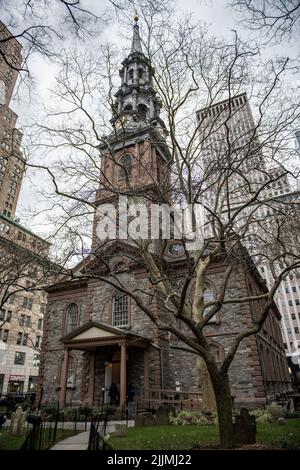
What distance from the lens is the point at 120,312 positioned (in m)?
22.4

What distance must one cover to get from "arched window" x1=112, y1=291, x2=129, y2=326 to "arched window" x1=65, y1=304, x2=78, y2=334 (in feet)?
13.6

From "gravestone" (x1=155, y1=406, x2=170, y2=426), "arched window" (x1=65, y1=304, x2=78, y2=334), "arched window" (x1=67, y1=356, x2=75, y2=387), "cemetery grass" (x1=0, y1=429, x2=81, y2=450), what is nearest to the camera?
"cemetery grass" (x1=0, y1=429, x2=81, y2=450)

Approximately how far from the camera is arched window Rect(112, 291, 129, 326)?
71.9ft

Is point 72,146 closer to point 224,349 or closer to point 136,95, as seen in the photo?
point 224,349

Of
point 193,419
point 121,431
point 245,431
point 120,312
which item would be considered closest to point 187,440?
point 245,431

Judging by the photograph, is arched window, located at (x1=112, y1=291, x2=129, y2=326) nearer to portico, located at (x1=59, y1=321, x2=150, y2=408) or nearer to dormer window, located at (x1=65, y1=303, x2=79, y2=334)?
portico, located at (x1=59, y1=321, x2=150, y2=408)

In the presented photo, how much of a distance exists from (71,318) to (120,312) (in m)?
5.18

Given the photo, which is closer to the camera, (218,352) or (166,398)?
(166,398)

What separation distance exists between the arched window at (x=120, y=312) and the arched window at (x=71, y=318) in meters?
4.15

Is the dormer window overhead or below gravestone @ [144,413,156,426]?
overhead

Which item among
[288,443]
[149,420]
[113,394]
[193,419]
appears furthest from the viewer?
[113,394]

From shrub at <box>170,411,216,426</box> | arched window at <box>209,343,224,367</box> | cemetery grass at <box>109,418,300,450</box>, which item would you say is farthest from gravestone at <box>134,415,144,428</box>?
arched window at <box>209,343,224,367</box>

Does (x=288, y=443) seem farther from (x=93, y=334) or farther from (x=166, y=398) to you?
(x=93, y=334)
